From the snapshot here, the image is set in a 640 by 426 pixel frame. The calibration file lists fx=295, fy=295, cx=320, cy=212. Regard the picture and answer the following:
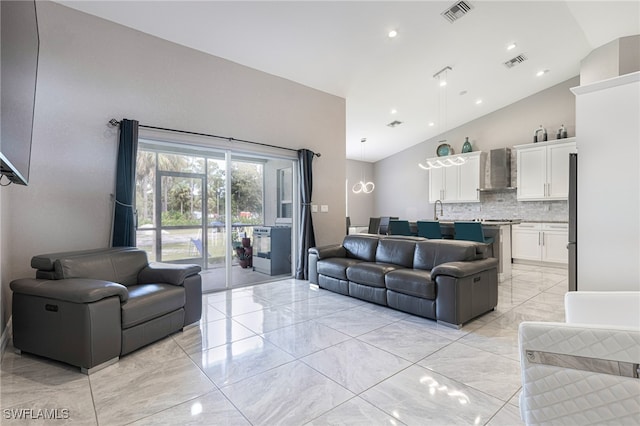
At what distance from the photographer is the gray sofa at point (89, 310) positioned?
2.22m

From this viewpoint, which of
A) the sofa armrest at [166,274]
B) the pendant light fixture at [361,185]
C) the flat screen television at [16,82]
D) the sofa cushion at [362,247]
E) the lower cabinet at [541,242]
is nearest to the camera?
the flat screen television at [16,82]

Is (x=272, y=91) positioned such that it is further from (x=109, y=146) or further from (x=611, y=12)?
(x=611, y=12)

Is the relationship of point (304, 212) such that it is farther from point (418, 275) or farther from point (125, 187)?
point (125, 187)

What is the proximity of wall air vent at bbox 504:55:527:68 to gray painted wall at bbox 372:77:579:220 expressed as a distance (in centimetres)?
187

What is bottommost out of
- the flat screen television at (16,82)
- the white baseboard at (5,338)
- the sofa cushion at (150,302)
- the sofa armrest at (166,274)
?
the white baseboard at (5,338)

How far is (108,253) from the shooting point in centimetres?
305

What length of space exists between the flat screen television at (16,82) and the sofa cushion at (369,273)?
3.40m

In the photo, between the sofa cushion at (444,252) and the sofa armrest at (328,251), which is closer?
the sofa cushion at (444,252)

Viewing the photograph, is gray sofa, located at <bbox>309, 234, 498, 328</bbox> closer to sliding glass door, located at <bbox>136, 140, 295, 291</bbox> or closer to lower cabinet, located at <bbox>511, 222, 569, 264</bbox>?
sliding glass door, located at <bbox>136, 140, 295, 291</bbox>

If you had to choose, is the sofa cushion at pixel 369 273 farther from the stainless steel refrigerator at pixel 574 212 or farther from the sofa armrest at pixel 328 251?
the stainless steel refrigerator at pixel 574 212

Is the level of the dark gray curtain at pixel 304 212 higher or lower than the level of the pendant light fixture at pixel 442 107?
lower

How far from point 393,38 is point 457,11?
887 millimetres

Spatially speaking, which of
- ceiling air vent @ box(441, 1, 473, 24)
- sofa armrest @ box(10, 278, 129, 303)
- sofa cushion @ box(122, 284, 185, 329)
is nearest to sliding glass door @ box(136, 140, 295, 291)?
sofa cushion @ box(122, 284, 185, 329)

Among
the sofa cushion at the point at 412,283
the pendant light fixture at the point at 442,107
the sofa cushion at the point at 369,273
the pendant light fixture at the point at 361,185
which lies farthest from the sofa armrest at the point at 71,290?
the pendant light fixture at the point at 361,185
